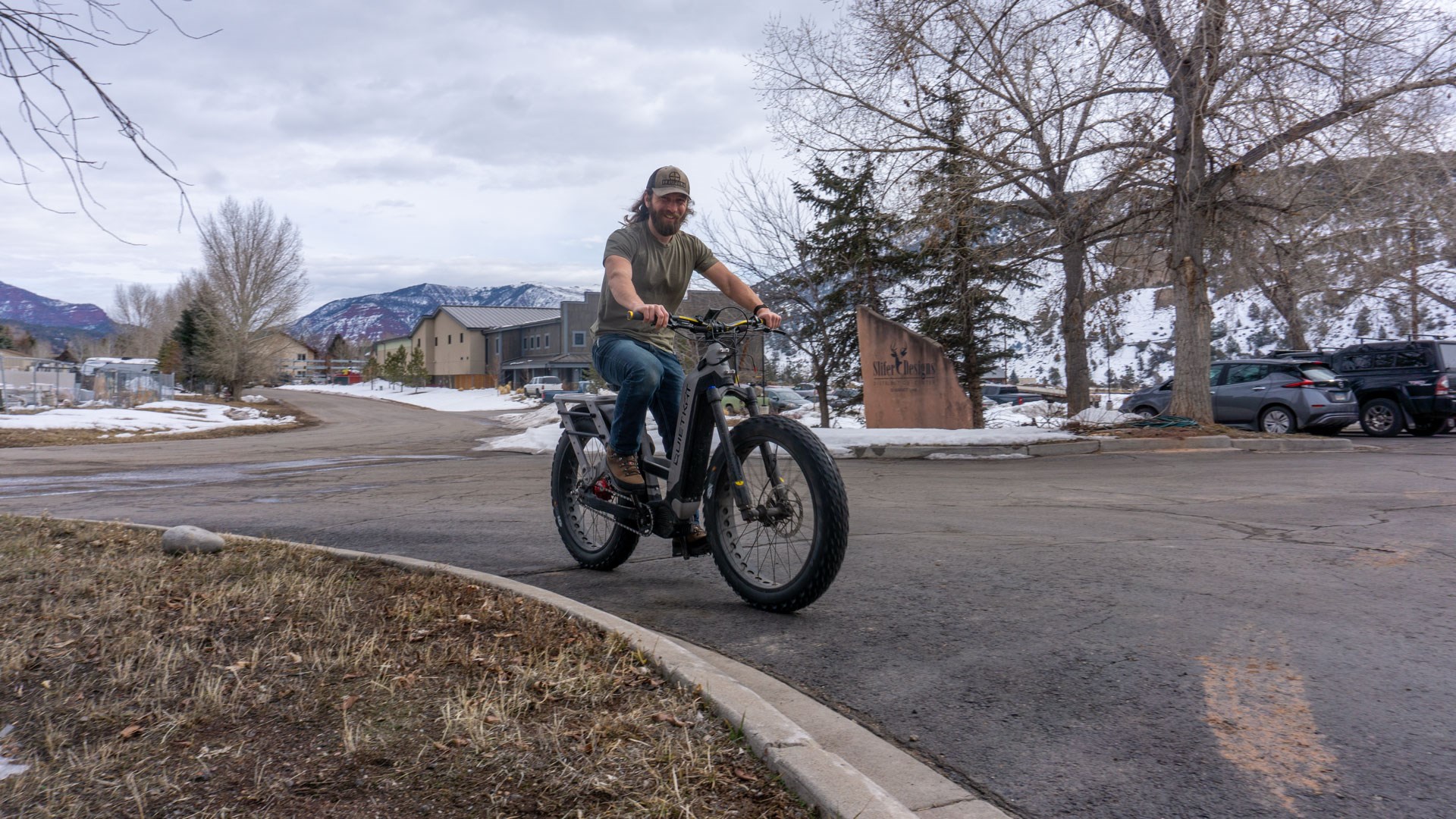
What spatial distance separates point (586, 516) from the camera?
5.10 metres

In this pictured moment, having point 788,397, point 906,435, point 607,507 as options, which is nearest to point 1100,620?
point 607,507

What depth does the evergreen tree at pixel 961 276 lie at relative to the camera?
1454 cm

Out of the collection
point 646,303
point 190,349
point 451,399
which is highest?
point 190,349

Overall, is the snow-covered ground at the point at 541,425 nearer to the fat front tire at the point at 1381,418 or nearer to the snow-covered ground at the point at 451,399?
the fat front tire at the point at 1381,418

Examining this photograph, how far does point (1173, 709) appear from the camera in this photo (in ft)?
8.79

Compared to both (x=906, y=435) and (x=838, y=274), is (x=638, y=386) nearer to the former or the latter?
(x=906, y=435)

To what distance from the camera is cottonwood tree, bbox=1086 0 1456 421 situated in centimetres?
1206

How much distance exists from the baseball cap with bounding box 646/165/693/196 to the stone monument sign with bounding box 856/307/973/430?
1176 centimetres

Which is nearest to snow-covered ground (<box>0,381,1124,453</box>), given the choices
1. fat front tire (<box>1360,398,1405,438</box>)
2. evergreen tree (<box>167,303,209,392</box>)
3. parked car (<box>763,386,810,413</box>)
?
fat front tire (<box>1360,398,1405,438</box>)

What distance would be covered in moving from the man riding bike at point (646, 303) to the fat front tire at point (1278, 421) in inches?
644

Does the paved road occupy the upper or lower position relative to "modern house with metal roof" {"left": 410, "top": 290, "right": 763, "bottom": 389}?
lower

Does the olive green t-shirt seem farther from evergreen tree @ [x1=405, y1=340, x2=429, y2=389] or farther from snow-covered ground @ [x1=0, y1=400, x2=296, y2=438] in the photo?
evergreen tree @ [x1=405, y1=340, x2=429, y2=389]

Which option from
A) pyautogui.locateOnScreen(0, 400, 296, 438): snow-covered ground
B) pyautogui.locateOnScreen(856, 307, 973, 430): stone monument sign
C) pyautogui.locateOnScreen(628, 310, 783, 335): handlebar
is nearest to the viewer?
pyautogui.locateOnScreen(628, 310, 783, 335): handlebar

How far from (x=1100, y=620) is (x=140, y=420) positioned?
94.4ft
